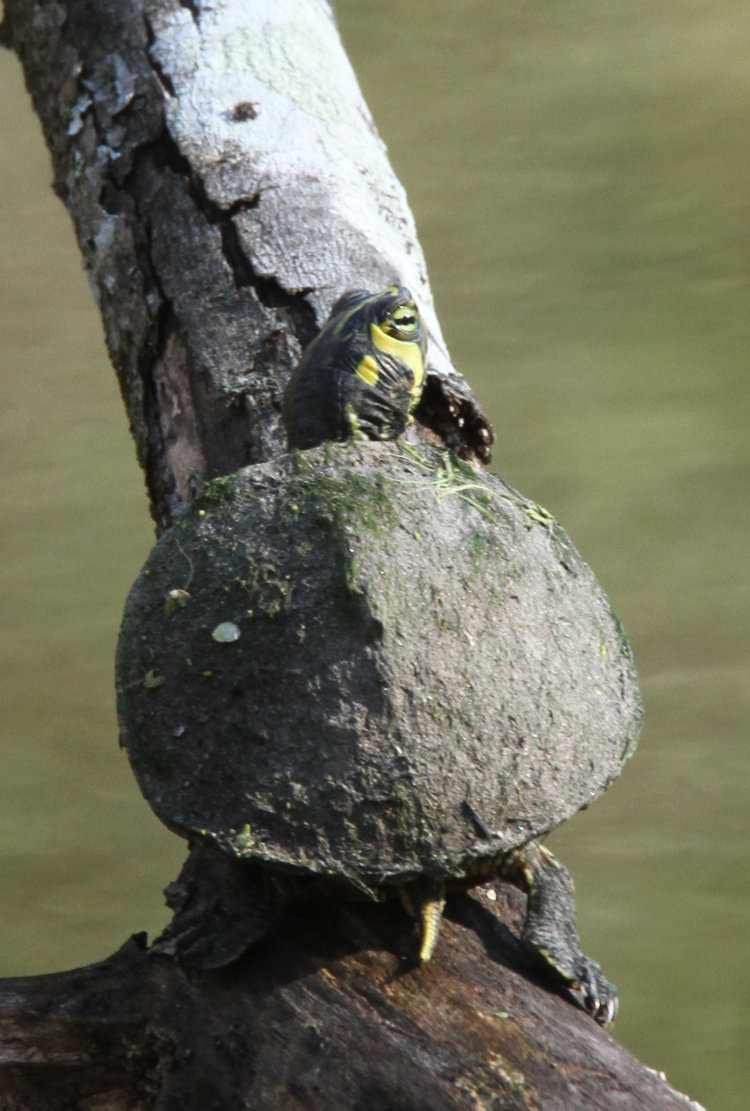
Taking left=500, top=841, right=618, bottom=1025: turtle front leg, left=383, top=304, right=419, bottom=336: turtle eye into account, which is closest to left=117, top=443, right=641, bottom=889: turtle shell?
left=500, top=841, right=618, bottom=1025: turtle front leg

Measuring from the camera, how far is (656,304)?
4344 millimetres

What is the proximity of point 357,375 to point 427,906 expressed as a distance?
780 millimetres

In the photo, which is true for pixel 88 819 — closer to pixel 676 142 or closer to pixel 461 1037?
pixel 461 1037

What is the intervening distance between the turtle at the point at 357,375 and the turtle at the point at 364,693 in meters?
0.21

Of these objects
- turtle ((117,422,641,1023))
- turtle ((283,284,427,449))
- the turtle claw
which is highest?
turtle ((283,284,427,449))

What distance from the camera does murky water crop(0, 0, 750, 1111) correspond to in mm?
3041

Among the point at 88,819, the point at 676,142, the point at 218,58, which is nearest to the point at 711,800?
the point at 88,819

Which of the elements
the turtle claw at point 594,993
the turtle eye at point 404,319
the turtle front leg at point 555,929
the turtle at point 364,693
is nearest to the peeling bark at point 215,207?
the turtle eye at point 404,319

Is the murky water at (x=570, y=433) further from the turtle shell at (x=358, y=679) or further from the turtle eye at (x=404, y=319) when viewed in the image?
the turtle eye at (x=404, y=319)

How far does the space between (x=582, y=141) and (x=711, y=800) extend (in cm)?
281

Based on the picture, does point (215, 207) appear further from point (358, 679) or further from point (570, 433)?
point (570, 433)

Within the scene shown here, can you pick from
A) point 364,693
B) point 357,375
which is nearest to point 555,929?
point 364,693

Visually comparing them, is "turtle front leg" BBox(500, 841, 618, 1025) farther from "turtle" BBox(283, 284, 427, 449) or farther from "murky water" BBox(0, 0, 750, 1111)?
"murky water" BBox(0, 0, 750, 1111)

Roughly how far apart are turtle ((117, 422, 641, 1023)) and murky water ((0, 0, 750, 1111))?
1.55m
